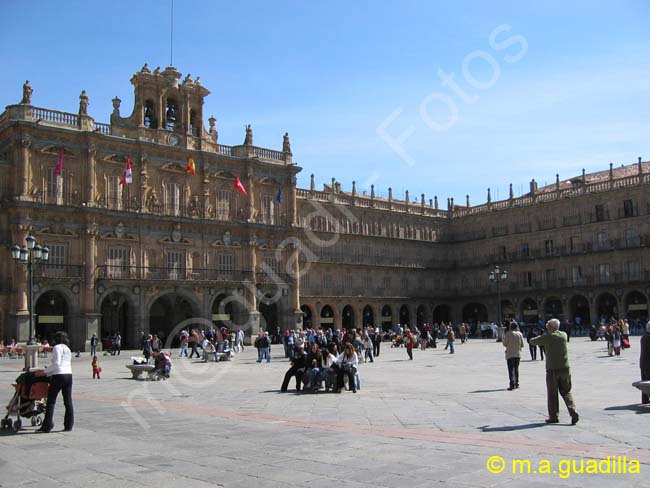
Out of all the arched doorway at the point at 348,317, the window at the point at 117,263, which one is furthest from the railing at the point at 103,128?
the arched doorway at the point at 348,317

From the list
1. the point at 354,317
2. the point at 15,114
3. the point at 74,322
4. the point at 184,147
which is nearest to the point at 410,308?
the point at 354,317

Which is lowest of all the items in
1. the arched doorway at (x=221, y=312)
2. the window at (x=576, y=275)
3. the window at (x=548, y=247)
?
the arched doorway at (x=221, y=312)

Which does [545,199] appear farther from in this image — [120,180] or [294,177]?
[120,180]

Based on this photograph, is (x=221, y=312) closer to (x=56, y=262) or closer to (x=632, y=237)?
(x=56, y=262)

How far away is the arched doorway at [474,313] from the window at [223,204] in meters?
29.6

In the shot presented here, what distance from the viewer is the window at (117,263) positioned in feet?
143

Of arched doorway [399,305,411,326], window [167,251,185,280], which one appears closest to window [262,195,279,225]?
window [167,251,185,280]

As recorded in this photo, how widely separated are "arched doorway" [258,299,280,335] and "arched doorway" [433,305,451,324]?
22.6 metres

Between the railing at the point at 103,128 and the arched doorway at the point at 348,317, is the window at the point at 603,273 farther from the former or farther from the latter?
the railing at the point at 103,128

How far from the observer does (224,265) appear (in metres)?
49.0

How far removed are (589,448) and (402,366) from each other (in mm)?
17733

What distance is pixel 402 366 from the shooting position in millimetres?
26328

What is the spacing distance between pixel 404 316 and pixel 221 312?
2336 centimetres

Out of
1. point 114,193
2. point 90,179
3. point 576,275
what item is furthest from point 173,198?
point 576,275
